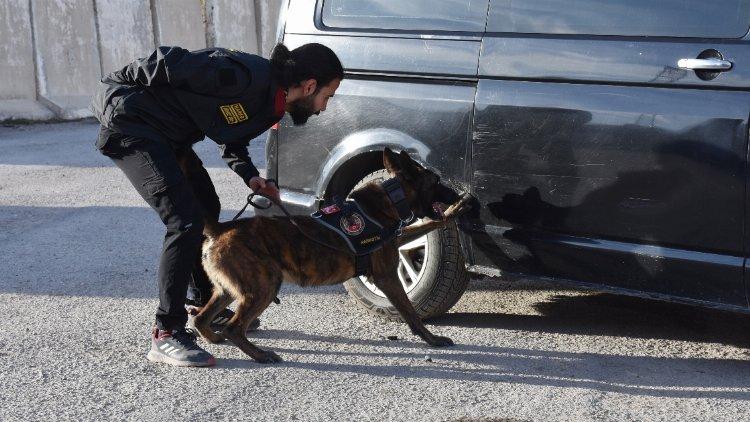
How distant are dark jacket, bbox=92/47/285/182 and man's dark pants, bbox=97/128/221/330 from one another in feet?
0.19

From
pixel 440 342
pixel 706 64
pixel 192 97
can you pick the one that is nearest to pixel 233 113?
pixel 192 97

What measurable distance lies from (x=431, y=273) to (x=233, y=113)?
1.38 m

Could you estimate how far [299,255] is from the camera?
14.5 feet

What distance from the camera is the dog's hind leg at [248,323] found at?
427 cm

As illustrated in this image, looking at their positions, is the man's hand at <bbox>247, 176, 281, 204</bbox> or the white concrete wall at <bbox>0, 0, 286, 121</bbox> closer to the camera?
the man's hand at <bbox>247, 176, 281, 204</bbox>

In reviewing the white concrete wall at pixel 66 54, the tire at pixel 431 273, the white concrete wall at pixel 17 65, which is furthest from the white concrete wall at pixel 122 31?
the tire at pixel 431 273

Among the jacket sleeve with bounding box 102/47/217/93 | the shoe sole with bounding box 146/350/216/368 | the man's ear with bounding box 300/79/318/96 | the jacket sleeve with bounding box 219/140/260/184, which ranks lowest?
the shoe sole with bounding box 146/350/216/368

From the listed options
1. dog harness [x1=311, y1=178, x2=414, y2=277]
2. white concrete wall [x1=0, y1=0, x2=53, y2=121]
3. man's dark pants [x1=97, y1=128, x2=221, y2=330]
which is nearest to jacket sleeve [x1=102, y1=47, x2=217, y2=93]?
man's dark pants [x1=97, y1=128, x2=221, y2=330]

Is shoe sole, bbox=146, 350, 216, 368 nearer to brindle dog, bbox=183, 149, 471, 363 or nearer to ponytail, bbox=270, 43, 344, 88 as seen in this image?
brindle dog, bbox=183, 149, 471, 363

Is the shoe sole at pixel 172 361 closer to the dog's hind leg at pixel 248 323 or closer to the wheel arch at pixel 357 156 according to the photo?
the dog's hind leg at pixel 248 323

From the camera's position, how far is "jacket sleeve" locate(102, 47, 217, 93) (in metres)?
3.98

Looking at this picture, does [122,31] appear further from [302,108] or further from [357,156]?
[302,108]

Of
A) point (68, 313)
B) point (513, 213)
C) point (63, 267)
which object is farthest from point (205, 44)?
point (513, 213)

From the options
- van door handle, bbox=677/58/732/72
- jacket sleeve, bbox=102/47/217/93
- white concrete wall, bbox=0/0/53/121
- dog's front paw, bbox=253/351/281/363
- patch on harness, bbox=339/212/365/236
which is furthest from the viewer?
white concrete wall, bbox=0/0/53/121
